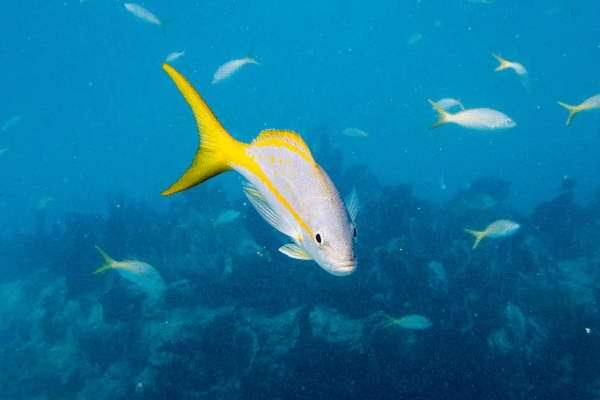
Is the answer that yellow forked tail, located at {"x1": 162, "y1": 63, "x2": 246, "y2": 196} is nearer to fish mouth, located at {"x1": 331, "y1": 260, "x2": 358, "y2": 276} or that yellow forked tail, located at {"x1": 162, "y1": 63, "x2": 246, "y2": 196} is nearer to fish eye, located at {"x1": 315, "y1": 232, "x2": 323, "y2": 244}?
fish eye, located at {"x1": 315, "y1": 232, "x2": 323, "y2": 244}

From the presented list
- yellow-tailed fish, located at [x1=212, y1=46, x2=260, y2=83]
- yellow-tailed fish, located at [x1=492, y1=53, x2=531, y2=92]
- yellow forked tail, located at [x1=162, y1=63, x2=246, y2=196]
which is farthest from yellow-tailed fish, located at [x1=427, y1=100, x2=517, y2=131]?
yellow-tailed fish, located at [x1=212, y1=46, x2=260, y2=83]

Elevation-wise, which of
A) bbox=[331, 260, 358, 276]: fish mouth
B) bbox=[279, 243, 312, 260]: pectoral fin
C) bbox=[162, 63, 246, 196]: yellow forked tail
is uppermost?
bbox=[162, 63, 246, 196]: yellow forked tail

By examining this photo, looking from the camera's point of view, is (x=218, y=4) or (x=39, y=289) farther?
(x=218, y=4)

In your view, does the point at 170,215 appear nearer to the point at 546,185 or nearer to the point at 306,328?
the point at 306,328

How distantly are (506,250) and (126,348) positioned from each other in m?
11.9

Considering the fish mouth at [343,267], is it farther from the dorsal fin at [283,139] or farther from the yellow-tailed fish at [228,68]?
the yellow-tailed fish at [228,68]

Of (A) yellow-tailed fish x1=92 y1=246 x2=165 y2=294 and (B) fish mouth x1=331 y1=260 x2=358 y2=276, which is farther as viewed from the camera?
(A) yellow-tailed fish x1=92 y1=246 x2=165 y2=294

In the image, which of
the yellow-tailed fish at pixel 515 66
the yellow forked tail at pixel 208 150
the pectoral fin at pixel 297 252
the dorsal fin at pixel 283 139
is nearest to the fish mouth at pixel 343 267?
the pectoral fin at pixel 297 252

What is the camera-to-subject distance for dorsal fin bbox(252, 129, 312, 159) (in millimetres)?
1048

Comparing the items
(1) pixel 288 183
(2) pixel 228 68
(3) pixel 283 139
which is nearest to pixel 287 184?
(1) pixel 288 183

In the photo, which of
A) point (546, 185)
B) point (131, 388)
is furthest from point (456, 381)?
point (546, 185)

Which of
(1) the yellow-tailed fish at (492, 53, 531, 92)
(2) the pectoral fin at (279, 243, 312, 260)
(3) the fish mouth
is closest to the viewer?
(3) the fish mouth

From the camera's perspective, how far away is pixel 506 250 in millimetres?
8578

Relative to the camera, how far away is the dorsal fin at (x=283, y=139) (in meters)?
1.05
